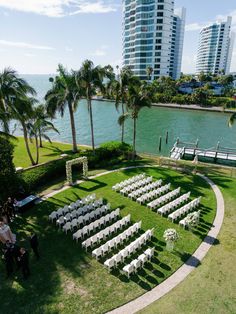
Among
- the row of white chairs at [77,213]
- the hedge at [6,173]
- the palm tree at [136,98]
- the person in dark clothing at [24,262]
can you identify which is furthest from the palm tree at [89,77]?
the person in dark clothing at [24,262]

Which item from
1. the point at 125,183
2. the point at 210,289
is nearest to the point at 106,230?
the point at 210,289

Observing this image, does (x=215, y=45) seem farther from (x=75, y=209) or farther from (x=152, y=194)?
(x=75, y=209)

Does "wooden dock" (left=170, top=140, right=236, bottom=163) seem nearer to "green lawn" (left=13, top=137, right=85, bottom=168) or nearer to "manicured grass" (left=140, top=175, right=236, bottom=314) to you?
"green lawn" (left=13, top=137, right=85, bottom=168)

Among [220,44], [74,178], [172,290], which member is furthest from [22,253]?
[220,44]

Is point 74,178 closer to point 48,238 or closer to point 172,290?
point 48,238

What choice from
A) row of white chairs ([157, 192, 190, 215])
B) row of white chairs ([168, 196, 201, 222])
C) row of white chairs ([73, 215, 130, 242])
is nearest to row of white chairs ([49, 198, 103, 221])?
row of white chairs ([73, 215, 130, 242])

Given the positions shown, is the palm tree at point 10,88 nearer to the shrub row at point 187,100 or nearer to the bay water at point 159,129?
the bay water at point 159,129

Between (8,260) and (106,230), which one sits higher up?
A: (8,260)
